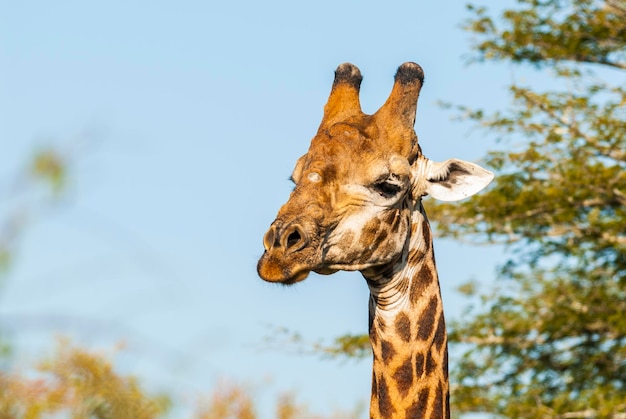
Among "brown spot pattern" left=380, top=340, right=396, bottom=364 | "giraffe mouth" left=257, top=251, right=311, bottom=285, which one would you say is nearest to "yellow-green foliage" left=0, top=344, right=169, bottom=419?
"giraffe mouth" left=257, top=251, right=311, bottom=285

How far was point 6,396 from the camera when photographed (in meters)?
2.86

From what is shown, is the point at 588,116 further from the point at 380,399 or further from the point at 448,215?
the point at 380,399

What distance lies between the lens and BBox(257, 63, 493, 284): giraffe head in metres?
5.54

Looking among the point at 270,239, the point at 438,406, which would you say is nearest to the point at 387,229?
the point at 270,239

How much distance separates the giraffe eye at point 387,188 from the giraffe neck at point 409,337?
28cm

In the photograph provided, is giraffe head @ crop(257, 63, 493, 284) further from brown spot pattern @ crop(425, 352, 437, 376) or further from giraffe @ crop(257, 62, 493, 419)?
brown spot pattern @ crop(425, 352, 437, 376)

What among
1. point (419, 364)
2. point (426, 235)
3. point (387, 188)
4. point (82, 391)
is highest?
point (387, 188)

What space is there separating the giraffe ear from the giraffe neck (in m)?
0.25

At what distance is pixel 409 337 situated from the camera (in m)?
6.02

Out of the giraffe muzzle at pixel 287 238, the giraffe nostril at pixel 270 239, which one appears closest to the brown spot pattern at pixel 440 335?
the giraffe muzzle at pixel 287 238

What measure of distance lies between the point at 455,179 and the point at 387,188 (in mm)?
516

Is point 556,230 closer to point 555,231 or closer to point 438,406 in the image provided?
point 555,231

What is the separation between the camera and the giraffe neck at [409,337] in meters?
5.91

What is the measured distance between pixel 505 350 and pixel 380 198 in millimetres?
10264
